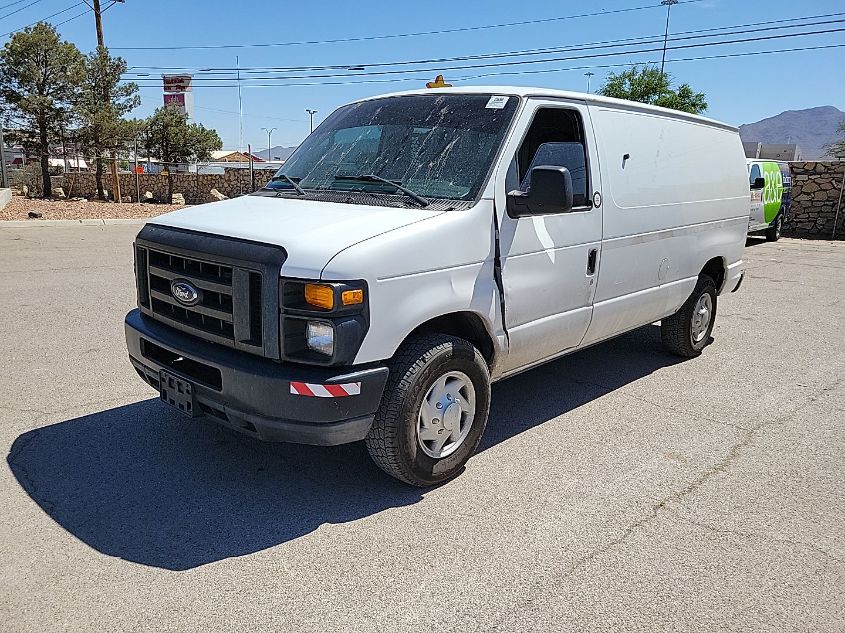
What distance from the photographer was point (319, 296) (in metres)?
3.27

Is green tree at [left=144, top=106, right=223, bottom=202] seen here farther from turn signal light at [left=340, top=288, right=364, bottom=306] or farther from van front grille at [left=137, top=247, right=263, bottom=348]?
turn signal light at [left=340, top=288, right=364, bottom=306]

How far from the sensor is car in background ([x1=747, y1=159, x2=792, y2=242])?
16188mm

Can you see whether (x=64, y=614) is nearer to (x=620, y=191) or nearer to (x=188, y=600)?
(x=188, y=600)

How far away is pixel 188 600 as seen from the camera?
9.53 feet

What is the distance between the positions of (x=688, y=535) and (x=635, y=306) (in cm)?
226

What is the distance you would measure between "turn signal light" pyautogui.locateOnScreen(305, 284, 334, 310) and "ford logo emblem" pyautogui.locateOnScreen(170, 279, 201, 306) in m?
0.77

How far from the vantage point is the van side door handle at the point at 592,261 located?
4777 millimetres

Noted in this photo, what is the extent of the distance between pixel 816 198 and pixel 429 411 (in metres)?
21.0

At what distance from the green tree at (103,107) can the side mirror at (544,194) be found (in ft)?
85.2

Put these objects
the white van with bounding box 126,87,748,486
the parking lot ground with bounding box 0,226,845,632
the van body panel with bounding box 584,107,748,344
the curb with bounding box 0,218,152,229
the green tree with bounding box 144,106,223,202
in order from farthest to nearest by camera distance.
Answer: the green tree with bounding box 144,106,223,202 → the curb with bounding box 0,218,152,229 → the van body panel with bounding box 584,107,748,344 → the white van with bounding box 126,87,748,486 → the parking lot ground with bounding box 0,226,845,632

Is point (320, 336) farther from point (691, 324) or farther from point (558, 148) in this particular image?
point (691, 324)

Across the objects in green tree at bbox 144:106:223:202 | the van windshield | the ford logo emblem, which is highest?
green tree at bbox 144:106:223:202

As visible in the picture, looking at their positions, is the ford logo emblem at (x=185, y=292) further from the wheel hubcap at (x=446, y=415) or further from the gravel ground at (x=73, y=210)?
the gravel ground at (x=73, y=210)

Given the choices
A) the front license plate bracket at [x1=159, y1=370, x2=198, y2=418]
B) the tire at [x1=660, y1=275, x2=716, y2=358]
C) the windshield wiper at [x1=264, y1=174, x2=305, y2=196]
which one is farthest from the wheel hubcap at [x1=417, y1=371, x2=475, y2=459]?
the tire at [x1=660, y1=275, x2=716, y2=358]
